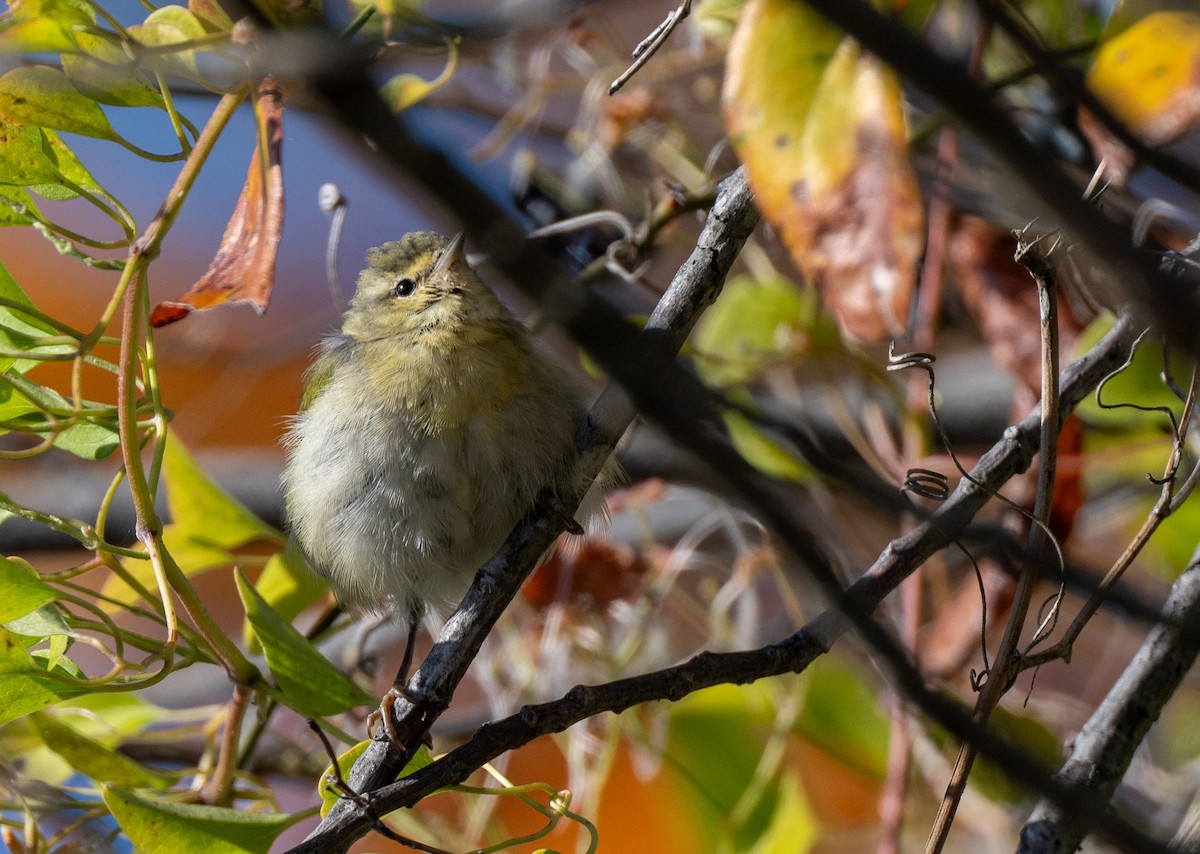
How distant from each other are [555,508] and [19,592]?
0.72 m

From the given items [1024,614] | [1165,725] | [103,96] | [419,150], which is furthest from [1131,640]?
[419,150]

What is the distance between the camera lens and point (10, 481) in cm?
362

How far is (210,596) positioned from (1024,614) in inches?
184

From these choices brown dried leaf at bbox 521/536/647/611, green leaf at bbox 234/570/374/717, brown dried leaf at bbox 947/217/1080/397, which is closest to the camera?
green leaf at bbox 234/570/374/717

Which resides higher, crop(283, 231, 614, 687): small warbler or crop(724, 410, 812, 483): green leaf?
crop(724, 410, 812, 483): green leaf

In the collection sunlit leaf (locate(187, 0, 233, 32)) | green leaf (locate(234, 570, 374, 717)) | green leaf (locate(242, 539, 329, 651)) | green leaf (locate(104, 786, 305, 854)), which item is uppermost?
sunlit leaf (locate(187, 0, 233, 32))

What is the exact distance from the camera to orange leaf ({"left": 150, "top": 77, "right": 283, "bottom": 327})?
1380mm

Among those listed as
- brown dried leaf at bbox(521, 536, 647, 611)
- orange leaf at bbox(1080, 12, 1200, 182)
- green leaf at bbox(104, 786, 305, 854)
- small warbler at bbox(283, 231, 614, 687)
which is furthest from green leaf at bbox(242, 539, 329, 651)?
orange leaf at bbox(1080, 12, 1200, 182)

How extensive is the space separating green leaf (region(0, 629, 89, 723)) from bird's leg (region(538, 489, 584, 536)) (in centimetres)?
66

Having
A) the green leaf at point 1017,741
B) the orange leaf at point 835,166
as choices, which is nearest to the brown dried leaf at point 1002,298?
the green leaf at point 1017,741

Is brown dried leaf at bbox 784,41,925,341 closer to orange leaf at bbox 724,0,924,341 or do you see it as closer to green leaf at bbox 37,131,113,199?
orange leaf at bbox 724,0,924,341

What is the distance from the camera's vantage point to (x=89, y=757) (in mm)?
1718

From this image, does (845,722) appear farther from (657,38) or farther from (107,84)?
(107,84)

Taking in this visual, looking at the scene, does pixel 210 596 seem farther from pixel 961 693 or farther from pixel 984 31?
pixel 984 31
